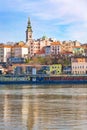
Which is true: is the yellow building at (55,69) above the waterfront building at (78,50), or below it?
below

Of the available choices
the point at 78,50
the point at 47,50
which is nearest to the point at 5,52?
the point at 47,50

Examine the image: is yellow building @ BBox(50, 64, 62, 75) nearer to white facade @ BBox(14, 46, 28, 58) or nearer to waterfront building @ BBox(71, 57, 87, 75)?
waterfront building @ BBox(71, 57, 87, 75)

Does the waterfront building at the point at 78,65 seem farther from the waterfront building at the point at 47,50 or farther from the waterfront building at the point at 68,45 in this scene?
the waterfront building at the point at 68,45

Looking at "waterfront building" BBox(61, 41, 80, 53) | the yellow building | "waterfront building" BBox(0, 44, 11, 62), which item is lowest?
the yellow building

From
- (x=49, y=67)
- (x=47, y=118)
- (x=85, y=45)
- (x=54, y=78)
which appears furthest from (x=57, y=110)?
(x=85, y=45)

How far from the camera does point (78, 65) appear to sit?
344 feet

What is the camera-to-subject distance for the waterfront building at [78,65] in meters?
104

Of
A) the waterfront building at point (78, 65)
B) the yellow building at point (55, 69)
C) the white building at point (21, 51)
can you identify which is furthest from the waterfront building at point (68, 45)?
the yellow building at point (55, 69)

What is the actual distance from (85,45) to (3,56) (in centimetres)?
1997

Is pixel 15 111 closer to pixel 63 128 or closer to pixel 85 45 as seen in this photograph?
pixel 63 128

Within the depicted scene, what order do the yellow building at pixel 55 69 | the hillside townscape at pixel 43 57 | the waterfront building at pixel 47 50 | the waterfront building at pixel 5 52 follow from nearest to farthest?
the yellow building at pixel 55 69 < the hillside townscape at pixel 43 57 < the waterfront building at pixel 47 50 < the waterfront building at pixel 5 52

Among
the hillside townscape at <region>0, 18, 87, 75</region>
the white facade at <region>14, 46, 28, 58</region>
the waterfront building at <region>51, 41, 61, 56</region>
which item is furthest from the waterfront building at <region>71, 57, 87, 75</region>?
the white facade at <region>14, 46, 28, 58</region>

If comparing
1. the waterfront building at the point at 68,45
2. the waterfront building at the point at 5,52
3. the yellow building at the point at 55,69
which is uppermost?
the waterfront building at the point at 68,45

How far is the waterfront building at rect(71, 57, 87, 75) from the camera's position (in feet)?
341
